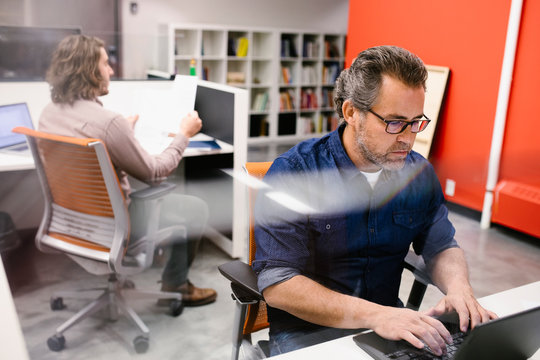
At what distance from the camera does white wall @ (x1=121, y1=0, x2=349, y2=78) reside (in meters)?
5.64

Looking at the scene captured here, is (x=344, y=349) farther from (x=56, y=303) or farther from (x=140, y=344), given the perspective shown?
(x=56, y=303)

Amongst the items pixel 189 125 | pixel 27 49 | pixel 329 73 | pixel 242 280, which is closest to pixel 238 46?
pixel 329 73

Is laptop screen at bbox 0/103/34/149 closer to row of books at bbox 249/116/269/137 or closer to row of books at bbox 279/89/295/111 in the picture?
row of books at bbox 249/116/269/137

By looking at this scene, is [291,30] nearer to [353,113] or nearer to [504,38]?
[504,38]

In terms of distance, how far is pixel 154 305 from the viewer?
2.24m

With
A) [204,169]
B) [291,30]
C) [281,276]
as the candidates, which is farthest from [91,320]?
[291,30]

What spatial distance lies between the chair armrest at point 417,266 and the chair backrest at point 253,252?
39 cm

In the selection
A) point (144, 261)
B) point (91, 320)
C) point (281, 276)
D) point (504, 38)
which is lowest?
point (91, 320)

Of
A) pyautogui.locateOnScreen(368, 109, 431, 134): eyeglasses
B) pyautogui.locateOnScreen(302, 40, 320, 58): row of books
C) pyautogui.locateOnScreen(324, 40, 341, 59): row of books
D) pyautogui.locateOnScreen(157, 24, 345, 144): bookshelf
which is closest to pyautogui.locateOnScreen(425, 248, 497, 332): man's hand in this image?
pyautogui.locateOnScreen(368, 109, 431, 134): eyeglasses

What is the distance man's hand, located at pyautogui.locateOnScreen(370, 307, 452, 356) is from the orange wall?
8.76 feet

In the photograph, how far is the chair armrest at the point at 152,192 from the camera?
70.9 inches

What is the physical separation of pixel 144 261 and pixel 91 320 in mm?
473

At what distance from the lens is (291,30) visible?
620cm

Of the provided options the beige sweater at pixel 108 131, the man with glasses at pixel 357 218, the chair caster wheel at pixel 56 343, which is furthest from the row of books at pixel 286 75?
the man with glasses at pixel 357 218
